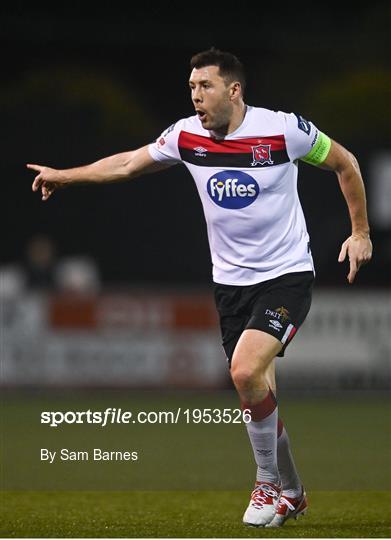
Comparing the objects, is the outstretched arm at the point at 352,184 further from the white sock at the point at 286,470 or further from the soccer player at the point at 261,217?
the white sock at the point at 286,470

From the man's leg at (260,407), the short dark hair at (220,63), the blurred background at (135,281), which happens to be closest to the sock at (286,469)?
the man's leg at (260,407)

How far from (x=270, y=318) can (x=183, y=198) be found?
9674 mm

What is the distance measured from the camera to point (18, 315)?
603 inches

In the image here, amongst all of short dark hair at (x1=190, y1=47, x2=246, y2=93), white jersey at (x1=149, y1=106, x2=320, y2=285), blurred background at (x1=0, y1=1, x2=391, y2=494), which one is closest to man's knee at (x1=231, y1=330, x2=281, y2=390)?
white jersey at (x1=149, y1=106, x2=320, y2=285)

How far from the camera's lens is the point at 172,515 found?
7074 mm

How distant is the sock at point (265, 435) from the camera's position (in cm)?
662

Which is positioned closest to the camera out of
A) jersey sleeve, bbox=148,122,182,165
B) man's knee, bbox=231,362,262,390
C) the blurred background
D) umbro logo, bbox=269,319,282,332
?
man's knee, bbox=231,362,262,390

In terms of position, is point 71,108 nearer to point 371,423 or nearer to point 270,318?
point 371,423

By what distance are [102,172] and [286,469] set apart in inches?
76.7

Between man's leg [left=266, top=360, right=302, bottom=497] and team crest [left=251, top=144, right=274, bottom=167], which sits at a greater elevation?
A: team crest [left=251, top=144, right=274, bottom=167]

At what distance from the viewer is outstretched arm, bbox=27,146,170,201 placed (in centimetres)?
708

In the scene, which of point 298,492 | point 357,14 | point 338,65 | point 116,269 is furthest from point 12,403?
point 357,14

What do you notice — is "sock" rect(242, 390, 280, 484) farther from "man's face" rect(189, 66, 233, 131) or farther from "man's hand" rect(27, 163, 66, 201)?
"man's hand" rect(27, 163, 66, 201)

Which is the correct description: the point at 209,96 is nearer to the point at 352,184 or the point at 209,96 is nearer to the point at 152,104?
the point at 352,184
